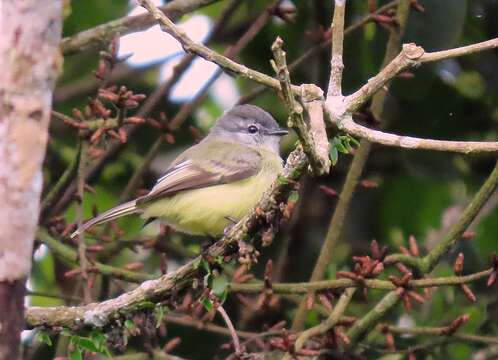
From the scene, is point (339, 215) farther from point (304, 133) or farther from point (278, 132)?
point (304, 133)

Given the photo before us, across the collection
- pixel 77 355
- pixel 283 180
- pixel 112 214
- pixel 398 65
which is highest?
pixel 398 65

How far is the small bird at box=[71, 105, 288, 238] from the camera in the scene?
16.7 feet

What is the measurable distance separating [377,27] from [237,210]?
1235 millimetres

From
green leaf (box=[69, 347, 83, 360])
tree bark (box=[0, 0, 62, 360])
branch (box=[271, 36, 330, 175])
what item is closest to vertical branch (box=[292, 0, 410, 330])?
green leaf (box=[69, 347, 83, 360])

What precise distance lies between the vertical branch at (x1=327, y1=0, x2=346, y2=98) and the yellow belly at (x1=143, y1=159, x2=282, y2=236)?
6.00 feet

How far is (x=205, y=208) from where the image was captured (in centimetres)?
511

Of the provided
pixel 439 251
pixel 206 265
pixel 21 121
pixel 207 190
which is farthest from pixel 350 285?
pixel 21 121

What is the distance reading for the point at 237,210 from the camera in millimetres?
5141

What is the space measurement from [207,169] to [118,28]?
2.66 feet

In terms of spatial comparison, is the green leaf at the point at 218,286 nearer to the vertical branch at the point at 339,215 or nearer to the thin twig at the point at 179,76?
the vertical branch at the point at 339,215

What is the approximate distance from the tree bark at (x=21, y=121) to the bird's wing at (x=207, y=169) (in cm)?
234

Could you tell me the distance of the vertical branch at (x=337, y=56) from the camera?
3.14 meters

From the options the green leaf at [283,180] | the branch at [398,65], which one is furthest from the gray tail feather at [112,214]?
the branch at [398,65]

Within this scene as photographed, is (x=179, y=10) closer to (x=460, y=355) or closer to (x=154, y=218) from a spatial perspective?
(x=154, y=218)
